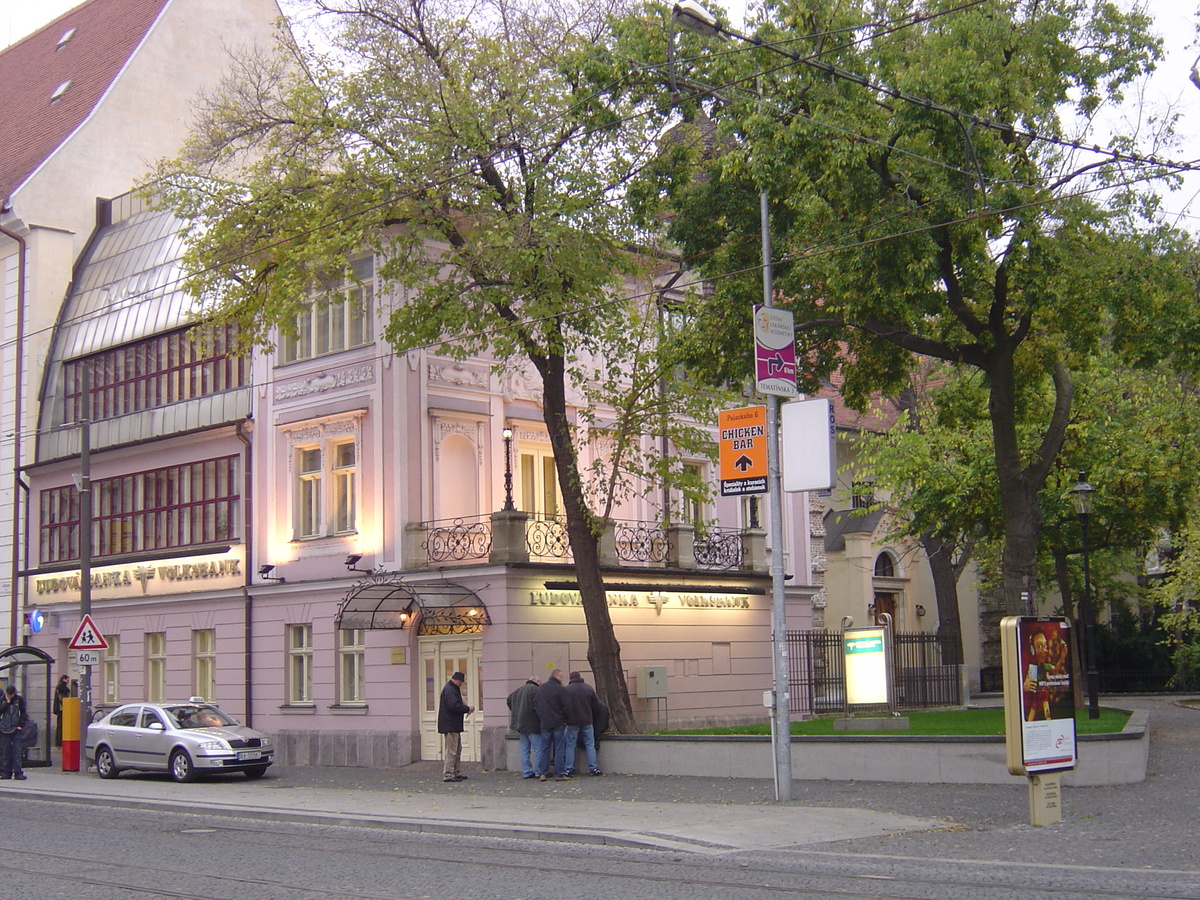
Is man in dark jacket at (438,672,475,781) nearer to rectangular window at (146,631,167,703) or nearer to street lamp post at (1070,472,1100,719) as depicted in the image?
street lamp post at (1070,472,1100,719)

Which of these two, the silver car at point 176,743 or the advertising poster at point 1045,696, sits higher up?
the advertising poster at point 1045,696

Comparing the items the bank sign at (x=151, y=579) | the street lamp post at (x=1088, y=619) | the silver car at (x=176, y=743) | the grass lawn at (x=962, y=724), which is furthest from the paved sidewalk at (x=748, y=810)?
the bank sign at (x=151, y=579)

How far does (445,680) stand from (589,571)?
4.62m

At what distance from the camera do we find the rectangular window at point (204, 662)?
31.2m

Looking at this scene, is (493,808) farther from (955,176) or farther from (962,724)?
(955,176)

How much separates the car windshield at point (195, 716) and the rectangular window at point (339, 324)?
720 cm

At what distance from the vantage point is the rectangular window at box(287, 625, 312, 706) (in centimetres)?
2877

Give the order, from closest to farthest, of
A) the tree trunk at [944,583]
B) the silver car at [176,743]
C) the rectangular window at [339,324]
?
the silver car at [176,743] < the rectangular window at [339,324] < the tree trunk at [944,583]

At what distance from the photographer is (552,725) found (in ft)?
72.6

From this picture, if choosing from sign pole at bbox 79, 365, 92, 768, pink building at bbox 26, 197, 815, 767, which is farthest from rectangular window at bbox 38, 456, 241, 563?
sign pole at bbox 79, 365, 92, 768

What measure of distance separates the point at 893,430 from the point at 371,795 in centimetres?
1959

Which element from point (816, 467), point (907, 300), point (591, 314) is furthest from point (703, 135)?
point (816, 467)

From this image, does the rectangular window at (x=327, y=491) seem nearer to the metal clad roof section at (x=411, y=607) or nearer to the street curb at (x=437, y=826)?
the metal clad roof section at (x=411, y=607)

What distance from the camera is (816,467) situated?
17.2m
